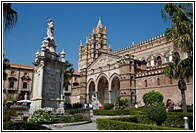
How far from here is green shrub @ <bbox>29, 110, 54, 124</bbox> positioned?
45.7ft

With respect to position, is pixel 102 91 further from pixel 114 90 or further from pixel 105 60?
pixel 105 60

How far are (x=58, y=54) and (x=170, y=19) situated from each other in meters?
10.2

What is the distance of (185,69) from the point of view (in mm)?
16234

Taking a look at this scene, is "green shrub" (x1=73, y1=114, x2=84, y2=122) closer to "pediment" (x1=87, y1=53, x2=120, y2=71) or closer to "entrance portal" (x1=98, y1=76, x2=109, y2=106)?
"pediment" (x1=87, y1=53, x2=120, y2=71)

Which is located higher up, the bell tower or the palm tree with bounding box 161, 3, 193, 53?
the bell tower

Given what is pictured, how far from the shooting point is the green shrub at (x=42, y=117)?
13930 mm

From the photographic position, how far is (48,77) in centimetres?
1681

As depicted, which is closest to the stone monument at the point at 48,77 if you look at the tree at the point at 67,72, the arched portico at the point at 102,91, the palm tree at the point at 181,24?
the palm tree at the point at 181,24

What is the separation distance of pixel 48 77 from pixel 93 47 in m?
57.9

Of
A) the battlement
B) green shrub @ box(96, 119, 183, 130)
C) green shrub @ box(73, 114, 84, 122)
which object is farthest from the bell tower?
green shrub @ box(96, 119, 183, 130)

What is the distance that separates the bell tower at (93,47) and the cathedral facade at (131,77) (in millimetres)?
11598

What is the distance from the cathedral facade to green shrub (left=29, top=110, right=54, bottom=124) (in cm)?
2614

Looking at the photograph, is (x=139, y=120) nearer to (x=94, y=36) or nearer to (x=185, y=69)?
(x=185, y=69)

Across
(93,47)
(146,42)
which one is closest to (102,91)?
(146,42)
